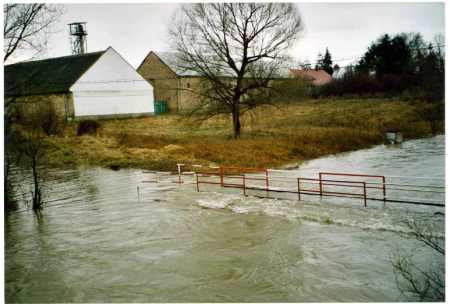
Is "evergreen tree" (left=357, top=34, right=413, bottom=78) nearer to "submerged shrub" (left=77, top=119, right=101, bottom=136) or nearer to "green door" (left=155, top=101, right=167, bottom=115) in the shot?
"green door" (left=155, top=101, right=167, bottom=115)

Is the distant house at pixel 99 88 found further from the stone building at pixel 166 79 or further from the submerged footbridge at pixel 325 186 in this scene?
the submerged footbridge at pixel 325 186

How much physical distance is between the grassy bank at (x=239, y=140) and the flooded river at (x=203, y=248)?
6641 mm

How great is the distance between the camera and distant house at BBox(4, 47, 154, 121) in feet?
120

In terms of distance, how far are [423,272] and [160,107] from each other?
1643 inches

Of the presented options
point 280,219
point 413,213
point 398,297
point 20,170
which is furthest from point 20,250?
point 20,170

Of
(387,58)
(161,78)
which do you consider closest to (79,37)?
(161,78)

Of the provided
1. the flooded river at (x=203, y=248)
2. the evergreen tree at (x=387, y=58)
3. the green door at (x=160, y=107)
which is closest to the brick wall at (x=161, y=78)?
the green door at (x=160, y=107)

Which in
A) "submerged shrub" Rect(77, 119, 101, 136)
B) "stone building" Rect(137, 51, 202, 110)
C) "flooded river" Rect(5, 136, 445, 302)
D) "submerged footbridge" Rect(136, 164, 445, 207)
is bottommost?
"flooded river" Rect(5, 136, 445, 302)

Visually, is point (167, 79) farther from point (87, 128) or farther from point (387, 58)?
point (387, 58)

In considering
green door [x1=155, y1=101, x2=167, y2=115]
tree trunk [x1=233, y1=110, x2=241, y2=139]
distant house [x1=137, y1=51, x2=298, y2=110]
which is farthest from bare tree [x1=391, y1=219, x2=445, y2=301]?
green door [x1=155, y1=101, x2=167, y2=115]

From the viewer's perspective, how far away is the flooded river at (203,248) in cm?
750

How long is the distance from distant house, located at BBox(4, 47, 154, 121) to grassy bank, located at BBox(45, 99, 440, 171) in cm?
220

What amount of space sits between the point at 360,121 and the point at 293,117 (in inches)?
296

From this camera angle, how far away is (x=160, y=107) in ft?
151
